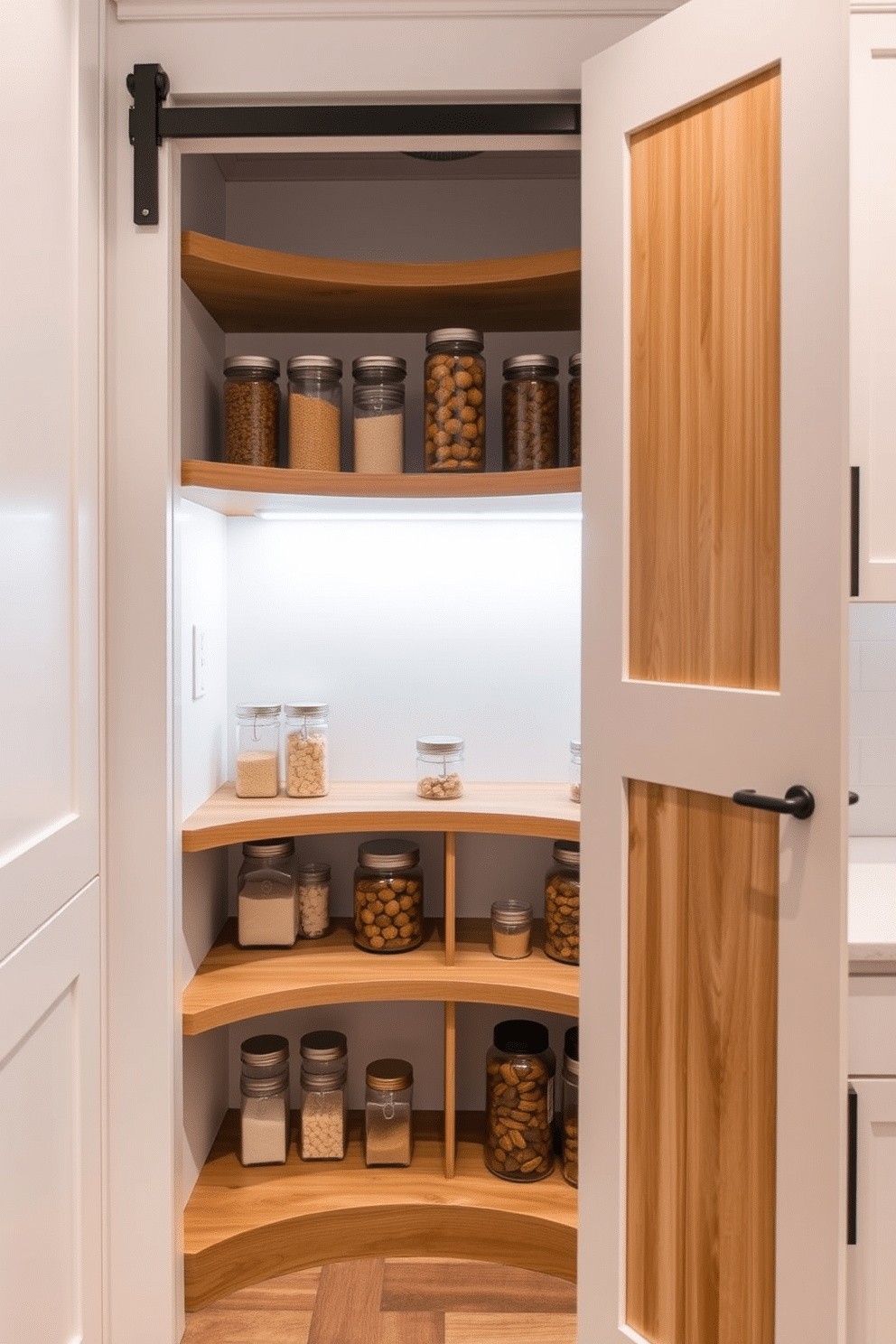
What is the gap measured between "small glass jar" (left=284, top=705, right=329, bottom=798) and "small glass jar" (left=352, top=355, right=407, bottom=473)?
1.70 feet

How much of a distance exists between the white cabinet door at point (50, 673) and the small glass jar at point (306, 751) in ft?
1.66

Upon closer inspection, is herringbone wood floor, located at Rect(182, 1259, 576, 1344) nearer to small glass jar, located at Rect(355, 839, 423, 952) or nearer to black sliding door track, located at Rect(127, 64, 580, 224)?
small glass jar, located at Rect(355, 839, 423, 952)

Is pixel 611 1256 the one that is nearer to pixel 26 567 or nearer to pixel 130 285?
pixel 26 567

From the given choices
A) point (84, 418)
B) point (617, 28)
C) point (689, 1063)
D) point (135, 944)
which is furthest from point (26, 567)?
point (617, 28)

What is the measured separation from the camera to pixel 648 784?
1472mm

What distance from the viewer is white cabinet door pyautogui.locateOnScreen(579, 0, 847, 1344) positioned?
1240 mm

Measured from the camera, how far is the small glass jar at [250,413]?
1897mm

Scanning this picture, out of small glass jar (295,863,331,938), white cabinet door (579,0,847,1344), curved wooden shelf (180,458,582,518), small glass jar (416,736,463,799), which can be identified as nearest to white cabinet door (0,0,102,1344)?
curved wooden shelf (180,458,582,518)

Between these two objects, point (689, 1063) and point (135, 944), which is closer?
point (689, 1063)

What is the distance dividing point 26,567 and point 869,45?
154 centimetres

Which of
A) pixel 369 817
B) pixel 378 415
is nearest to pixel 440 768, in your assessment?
pixel 369 817

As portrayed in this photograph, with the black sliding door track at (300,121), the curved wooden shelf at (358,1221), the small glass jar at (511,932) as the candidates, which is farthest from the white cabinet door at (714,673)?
the small glass jar at (511,932)

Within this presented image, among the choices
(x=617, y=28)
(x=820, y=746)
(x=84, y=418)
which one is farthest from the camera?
(x=617, y=28)

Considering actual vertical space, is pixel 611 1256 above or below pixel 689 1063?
below
